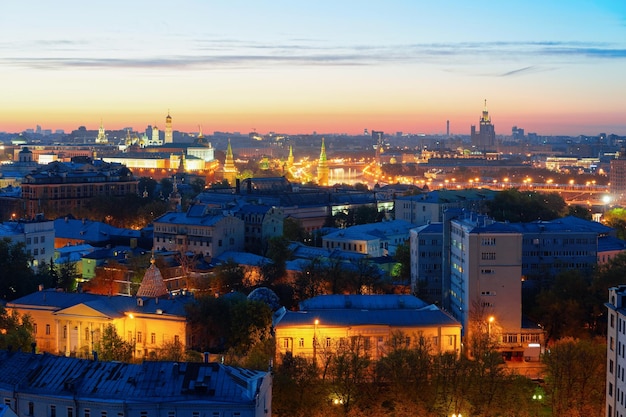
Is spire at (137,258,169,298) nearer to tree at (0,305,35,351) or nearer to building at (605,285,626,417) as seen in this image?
tree at (0,305,35,351)

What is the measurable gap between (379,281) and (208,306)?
10027 mm

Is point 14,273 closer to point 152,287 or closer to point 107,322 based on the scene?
point 152,287

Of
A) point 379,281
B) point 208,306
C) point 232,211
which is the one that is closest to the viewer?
point 208,306

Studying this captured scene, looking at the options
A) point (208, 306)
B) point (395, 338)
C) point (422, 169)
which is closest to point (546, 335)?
point (395, 338)

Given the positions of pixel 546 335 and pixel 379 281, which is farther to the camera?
pixel 379 281

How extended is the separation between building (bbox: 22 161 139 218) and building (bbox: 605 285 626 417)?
52.4 m

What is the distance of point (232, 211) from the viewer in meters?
57.6

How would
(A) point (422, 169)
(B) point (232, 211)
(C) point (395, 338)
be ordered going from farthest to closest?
(A) point (422, 169)
(B) point (232, 211)
(C) point (395, 338)

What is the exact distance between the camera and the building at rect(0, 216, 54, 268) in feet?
163

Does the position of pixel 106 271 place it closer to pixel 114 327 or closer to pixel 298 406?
pixel 114 327

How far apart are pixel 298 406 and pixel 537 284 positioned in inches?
744

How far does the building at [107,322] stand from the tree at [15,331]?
0.58 metres

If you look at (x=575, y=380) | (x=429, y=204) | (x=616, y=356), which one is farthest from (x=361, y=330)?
(x=429, y=204)

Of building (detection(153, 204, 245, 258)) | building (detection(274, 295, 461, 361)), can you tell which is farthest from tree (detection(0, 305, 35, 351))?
building (detection(153, 204, 245, 258))
